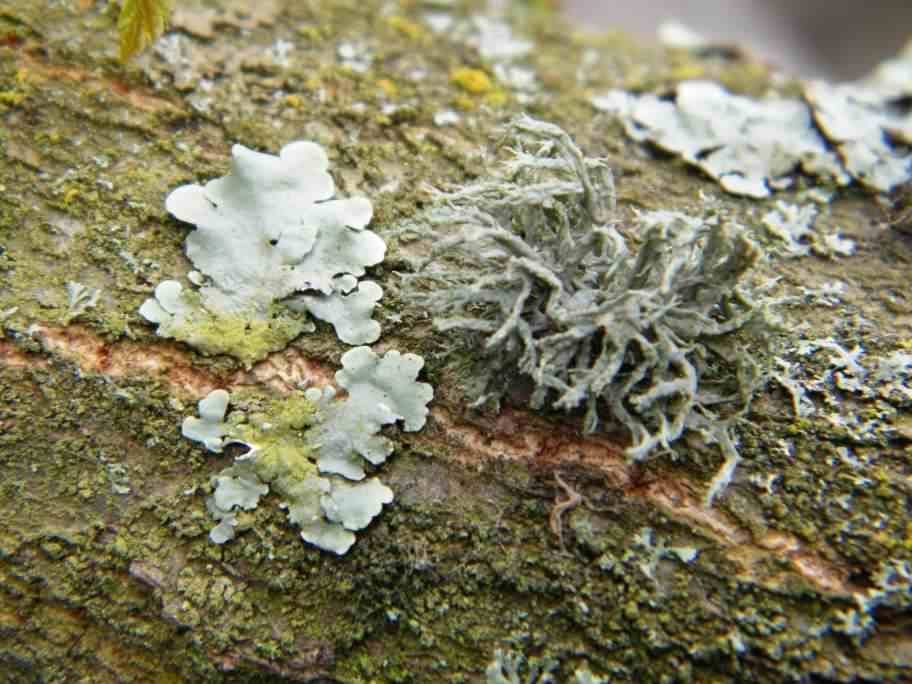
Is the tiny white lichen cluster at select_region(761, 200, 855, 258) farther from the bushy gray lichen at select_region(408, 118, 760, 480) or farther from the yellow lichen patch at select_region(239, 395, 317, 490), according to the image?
the yellow lichen patch at select_region(239, 395, 317, 490)

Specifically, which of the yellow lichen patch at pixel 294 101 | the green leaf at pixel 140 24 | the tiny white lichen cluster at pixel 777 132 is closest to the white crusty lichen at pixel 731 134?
the tiny white lichen cluster at pixel 777 132

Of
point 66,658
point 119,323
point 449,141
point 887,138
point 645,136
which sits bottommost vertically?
point 66,658

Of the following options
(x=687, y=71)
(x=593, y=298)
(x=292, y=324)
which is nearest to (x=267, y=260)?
(x=292, y=324)

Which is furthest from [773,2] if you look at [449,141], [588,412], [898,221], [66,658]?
[66,658]

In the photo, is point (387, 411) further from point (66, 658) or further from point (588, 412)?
point (66, 658)

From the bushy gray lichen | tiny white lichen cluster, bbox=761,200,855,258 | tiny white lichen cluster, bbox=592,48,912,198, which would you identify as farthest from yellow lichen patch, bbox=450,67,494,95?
tiny white lichen cluster, bbox=761,200,855,258

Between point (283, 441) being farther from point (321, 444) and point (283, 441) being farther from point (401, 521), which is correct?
point (401, 521)
